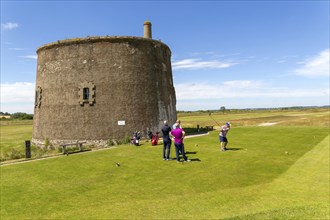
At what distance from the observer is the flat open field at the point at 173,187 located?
815 cm

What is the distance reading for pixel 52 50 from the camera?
25172mm

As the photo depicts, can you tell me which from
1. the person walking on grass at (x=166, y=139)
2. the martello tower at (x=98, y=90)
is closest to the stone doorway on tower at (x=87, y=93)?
the martello tower at (x=98, y=90)

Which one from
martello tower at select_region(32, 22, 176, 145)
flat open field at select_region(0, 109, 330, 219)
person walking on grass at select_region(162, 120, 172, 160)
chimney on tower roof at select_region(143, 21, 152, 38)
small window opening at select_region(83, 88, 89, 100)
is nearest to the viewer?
flat open field at select_region(0, 109, 330, 219)

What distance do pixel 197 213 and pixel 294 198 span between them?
3.35 metres

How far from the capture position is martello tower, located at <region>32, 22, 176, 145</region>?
77.2 ft

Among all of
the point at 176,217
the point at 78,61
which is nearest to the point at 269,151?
the point at 176,217

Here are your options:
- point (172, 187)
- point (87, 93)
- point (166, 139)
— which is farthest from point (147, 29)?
point (172, 187)

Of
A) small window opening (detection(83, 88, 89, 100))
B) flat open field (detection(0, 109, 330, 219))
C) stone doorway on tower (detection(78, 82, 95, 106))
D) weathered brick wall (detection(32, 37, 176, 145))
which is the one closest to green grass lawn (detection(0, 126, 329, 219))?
flat open field (detection(0, 109, 330, 219))

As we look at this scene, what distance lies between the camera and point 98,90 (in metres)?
23.7

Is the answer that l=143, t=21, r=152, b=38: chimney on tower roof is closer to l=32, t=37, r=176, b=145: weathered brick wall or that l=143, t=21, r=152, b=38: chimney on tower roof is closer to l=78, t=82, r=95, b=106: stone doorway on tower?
l=32, t=37, r=176, b=145: weathered brick wall

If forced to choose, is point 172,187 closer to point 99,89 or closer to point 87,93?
point 99,89

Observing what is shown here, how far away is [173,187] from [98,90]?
1531 cm

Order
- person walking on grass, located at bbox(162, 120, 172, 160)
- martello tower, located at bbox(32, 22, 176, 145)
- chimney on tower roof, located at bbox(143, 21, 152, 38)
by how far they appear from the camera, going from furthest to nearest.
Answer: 1. chimney on tower roof, located at bbox(143, 21, 152, 38)
2. martello tower, located at bbox(32, 22, 176, 145)
3. person walking on grass, located at bbox(162, 120, 172, 160)

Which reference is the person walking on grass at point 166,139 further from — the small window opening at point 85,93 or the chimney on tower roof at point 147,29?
the chimney on tower roof at point 147,29
